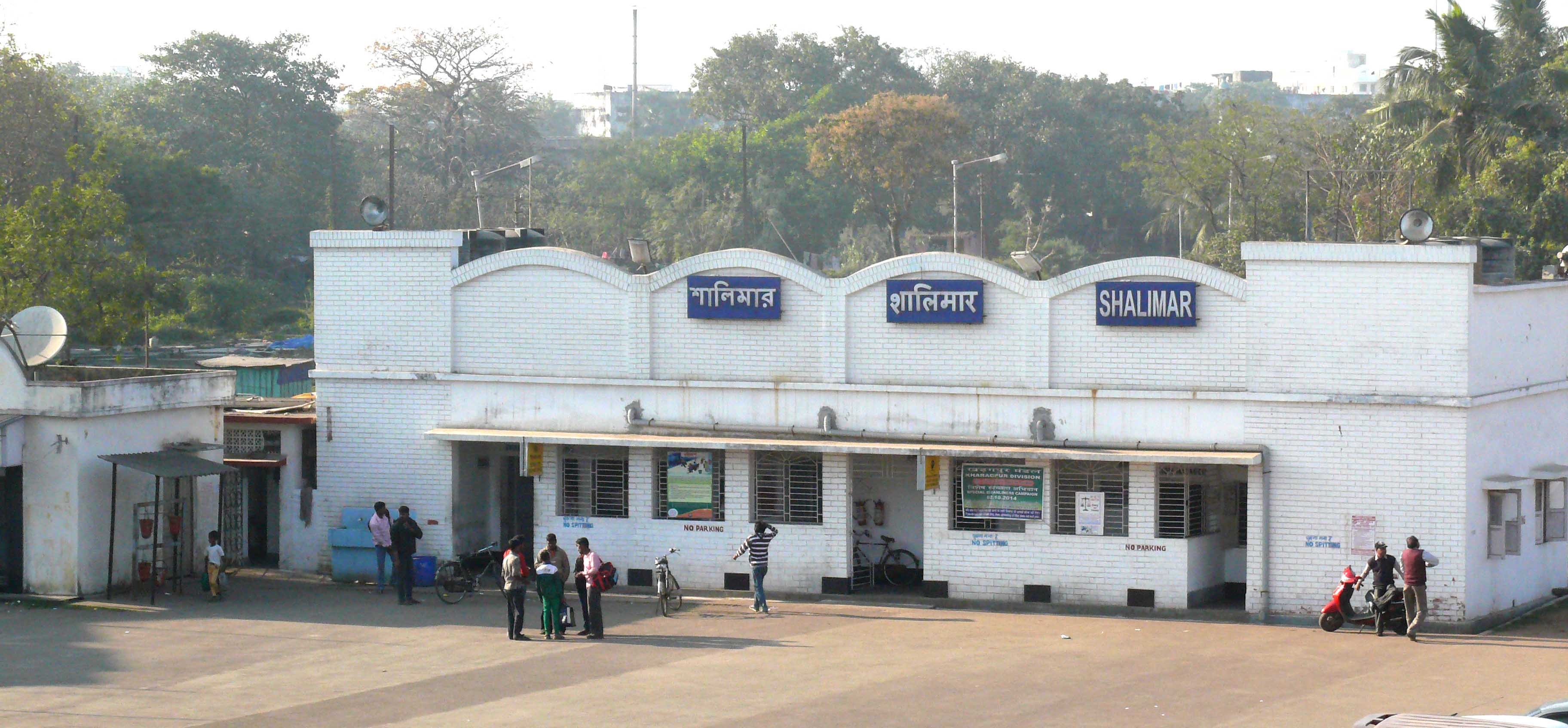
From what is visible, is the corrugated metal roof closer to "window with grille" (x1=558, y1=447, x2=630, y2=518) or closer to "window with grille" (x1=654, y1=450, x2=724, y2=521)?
"window with grille" (x1=558, y1=447, x2=630, y2=518)

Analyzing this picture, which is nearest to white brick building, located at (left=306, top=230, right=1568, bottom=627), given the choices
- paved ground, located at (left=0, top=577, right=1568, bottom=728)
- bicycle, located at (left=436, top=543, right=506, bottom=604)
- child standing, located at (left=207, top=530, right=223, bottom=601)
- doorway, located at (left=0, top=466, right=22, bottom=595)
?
bicycle, located at (left=436, top=543, right=506, bottom=604)

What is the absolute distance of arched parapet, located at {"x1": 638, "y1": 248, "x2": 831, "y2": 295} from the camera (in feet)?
75.9

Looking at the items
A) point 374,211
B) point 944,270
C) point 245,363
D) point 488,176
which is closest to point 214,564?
point 374,211

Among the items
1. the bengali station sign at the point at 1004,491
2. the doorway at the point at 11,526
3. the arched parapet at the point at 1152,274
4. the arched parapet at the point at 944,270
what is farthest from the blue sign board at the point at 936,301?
the doorway at the point at 11,526

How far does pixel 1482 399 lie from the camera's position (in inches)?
810

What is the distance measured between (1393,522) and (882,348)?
699cm

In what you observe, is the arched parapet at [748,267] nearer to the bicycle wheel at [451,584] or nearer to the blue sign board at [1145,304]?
the blue sign board at [1145,304]

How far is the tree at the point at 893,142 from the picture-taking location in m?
73.7

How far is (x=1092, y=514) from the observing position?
22.1 metres

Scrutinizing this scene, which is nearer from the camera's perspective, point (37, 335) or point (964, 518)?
point (964, 518)

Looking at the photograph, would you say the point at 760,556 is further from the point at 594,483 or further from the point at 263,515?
the point at 263,515

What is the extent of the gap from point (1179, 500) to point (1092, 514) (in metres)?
1.15

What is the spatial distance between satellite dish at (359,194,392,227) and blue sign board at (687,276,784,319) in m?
5.09

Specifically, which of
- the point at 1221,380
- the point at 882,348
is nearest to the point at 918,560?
the point at 882,348
